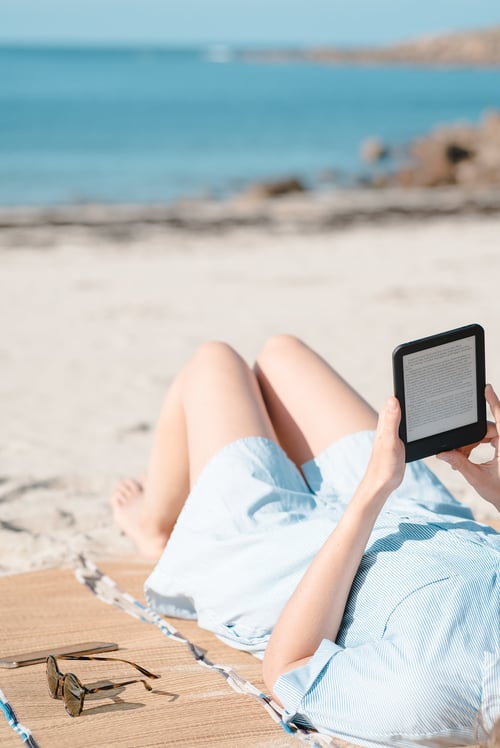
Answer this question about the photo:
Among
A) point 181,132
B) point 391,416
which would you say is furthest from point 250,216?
point 181,132

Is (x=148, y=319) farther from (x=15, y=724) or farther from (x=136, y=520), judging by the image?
(x=15, y=724)

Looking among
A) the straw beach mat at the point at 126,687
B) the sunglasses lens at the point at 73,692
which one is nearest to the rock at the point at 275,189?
the straw beach mat at the point at 126,687

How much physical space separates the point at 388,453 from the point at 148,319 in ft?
18.0

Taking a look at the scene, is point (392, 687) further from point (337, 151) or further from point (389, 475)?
point (337, 151)

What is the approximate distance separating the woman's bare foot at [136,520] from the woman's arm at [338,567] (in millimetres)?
1172

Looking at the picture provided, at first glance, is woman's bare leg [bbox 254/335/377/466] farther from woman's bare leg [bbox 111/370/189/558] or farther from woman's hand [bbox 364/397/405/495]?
woman's hand [bbox 364/397/405/495]

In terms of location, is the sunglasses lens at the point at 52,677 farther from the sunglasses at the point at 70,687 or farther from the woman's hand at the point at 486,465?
the woman's hand at the point at 486,465

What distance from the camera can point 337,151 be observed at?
2817cm

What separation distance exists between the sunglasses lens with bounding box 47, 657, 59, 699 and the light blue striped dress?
496 mm

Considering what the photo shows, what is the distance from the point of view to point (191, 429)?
9.50 feet

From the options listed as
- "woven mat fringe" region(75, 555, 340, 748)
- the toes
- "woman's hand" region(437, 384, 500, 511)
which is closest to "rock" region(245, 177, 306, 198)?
the toes

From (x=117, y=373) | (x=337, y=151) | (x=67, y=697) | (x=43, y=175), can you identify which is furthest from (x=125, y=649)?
(x=337, y=151)

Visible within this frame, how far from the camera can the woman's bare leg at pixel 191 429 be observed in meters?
2.81

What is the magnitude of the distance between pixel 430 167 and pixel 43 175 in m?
8.32
